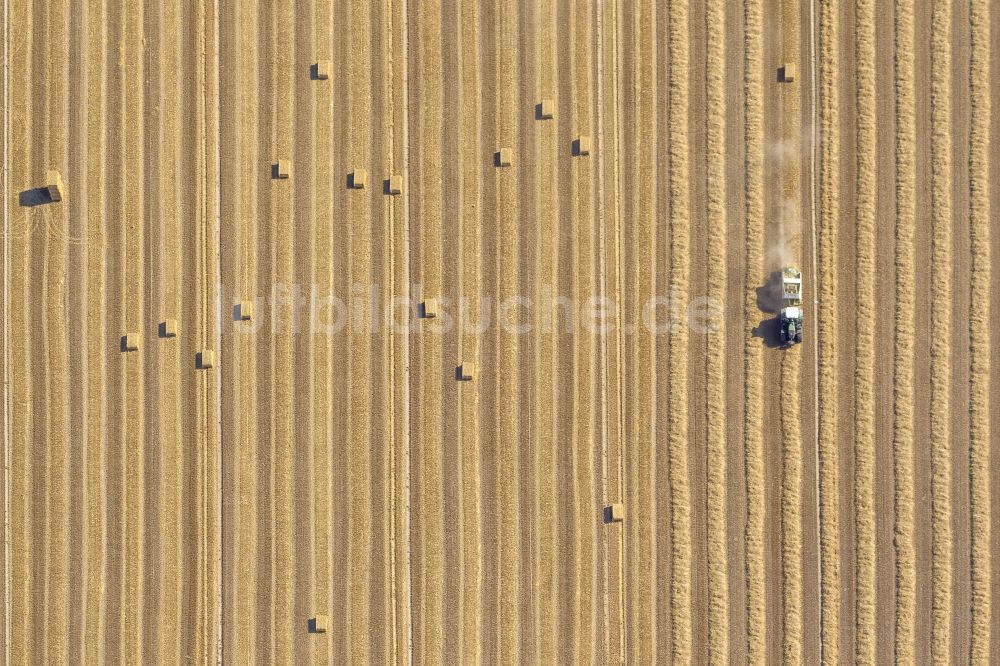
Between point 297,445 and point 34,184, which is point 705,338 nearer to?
point 297,445

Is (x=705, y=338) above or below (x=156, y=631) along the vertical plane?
above

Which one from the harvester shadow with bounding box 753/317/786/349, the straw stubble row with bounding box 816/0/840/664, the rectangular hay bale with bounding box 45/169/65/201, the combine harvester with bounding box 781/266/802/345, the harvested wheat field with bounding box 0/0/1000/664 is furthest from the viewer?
the harvester shadow with bounding box 753/317/786/349

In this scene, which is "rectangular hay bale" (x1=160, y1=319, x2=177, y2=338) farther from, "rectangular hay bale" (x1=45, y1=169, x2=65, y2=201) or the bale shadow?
the bale shadow

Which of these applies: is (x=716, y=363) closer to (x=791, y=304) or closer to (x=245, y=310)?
(x=791, y=304)

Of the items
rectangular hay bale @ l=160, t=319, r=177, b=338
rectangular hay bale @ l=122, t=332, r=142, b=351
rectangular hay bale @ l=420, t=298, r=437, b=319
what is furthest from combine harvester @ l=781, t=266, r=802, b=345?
rectangular hay bale @ l=122, t=332, r=142, b=351

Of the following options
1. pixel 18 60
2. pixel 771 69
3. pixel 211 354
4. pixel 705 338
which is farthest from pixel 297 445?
pixel 771 69
